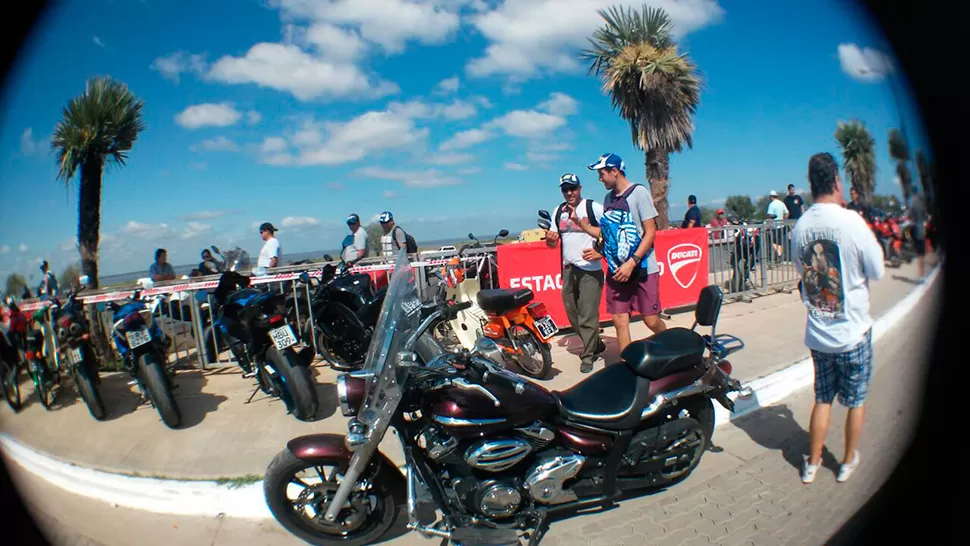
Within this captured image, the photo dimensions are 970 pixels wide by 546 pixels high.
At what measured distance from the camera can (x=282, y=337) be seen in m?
3.71

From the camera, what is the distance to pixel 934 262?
1.92 metres

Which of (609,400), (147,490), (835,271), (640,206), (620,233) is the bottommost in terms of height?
(147,490)

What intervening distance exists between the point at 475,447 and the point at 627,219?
7.60 feet

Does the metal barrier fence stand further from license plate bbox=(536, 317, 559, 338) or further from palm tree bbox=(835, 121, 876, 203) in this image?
palm tree bbox=(835, 121, 876, 203)

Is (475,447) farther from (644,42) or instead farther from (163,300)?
(644,42)

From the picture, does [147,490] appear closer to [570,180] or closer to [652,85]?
[570,180]

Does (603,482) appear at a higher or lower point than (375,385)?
lower

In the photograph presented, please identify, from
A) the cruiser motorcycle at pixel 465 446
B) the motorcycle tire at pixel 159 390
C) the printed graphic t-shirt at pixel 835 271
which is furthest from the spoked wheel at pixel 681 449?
the motorcycle tire at pixel 159 390

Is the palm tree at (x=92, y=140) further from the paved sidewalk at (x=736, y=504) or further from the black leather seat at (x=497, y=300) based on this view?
the black leather seat at (x=497, y=300)

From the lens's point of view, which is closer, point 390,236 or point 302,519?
point 302,519

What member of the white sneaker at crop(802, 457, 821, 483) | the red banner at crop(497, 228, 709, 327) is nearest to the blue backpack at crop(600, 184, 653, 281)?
the red banner at crop(497, 228, 709, 327)

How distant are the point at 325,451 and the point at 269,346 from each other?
1918mm

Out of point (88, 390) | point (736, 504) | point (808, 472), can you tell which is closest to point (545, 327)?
point (736, 504)

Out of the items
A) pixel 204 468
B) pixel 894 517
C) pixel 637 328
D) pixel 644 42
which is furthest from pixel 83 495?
pixel 644 42
